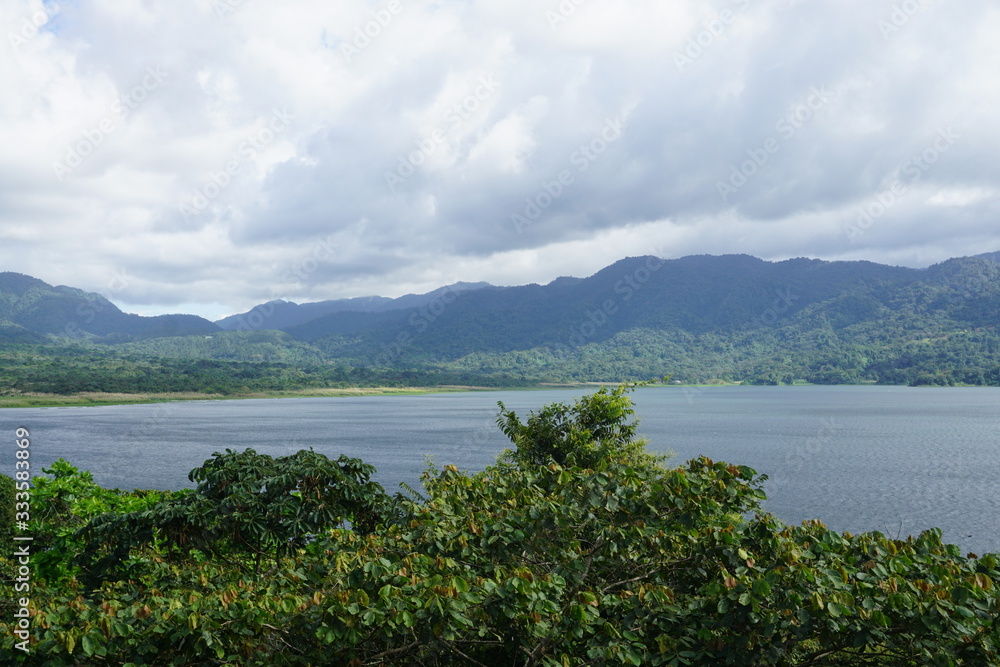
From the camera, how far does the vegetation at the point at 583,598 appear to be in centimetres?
542

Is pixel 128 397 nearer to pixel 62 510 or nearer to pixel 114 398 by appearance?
pixel 114 398

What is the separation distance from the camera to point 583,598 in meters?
5.90

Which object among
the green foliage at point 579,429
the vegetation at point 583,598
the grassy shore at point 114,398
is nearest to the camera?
the vegetation at point 583,598

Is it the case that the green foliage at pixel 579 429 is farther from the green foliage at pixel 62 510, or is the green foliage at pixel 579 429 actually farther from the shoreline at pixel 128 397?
the shoreline at pixel 128 397

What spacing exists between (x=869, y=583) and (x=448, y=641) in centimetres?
344

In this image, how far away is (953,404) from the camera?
132875mm

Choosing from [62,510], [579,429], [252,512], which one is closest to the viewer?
[252,512]

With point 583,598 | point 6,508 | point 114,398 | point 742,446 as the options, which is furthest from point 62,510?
point 114,398

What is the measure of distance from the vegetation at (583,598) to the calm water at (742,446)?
377 inches

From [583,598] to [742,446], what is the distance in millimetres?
69465

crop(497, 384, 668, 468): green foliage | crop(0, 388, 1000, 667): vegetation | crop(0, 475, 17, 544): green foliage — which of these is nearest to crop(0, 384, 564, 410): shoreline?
crop(0, 475, 17, 544): green foliage

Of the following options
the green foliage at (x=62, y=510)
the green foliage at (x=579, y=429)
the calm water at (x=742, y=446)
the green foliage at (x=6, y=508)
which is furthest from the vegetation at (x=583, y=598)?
the green foliage at (x=579, y=429)

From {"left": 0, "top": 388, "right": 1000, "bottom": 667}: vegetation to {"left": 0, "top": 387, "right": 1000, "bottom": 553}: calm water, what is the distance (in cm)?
958

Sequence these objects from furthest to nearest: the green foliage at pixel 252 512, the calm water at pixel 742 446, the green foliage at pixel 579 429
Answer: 1. the calm water at pixel 742 446
2. the green foliage at pixel 579 429
3. the green foliage at pixel 252 512
